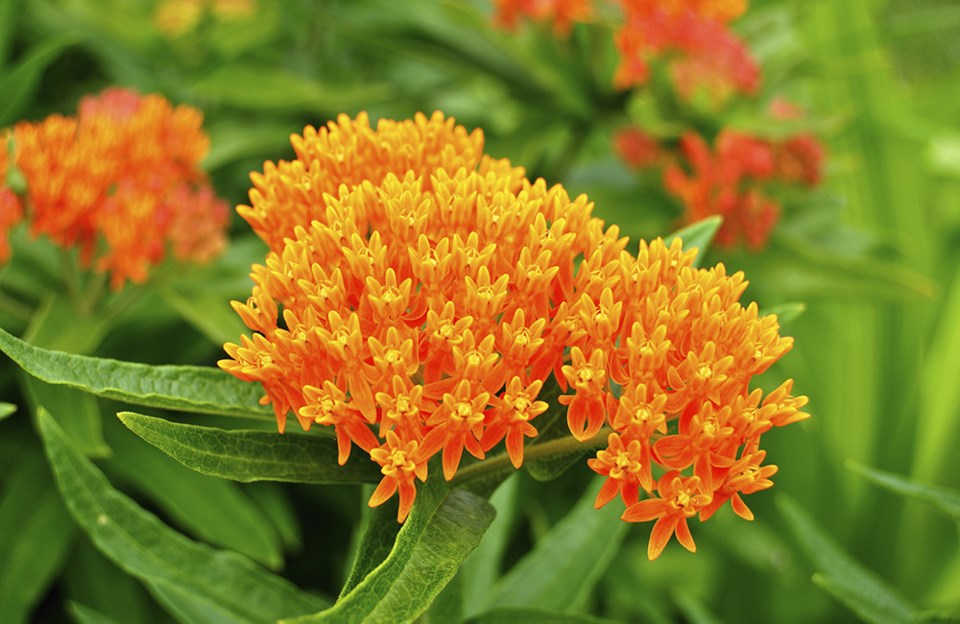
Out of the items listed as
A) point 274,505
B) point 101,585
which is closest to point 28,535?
point 101,585

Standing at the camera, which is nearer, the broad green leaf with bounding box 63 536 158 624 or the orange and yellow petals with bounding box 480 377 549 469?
the orange and yellow petals with bounding box 480 377 549 469

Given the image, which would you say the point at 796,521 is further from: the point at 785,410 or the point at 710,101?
the point at 710,101

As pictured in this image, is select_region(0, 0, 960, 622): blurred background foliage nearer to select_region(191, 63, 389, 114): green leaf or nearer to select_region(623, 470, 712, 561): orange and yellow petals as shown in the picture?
select_region(191, 63, 389, 114): green leaf

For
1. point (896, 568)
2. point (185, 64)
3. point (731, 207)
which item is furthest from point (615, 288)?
point (896, 568)

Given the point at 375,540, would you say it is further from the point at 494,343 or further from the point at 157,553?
the point at 157,553

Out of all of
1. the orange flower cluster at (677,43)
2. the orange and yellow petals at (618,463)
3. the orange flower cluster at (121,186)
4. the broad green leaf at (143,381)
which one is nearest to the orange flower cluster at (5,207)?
the orange flower cluster at (121,186)

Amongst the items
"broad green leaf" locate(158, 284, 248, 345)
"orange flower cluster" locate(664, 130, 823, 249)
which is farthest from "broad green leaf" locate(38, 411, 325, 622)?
"orange flower cluster" locate(664, 130, 823, 249)

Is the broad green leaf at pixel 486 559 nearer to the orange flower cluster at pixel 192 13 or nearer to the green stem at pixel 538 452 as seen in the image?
the green stem at pixel 538 452
